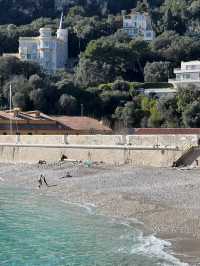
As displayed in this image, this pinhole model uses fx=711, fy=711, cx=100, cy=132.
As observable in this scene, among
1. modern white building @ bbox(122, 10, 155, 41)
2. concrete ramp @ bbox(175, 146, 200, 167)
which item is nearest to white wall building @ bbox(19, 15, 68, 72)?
modern white building @ bbox(122, 10, 155, 41)

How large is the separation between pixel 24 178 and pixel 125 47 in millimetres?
52765

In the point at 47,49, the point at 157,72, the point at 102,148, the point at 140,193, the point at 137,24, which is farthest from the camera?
the point at 137,24

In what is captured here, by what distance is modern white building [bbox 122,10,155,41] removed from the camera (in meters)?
111

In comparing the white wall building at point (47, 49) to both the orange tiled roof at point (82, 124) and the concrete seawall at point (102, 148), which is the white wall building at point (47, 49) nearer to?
the orange tiled roof at point (82, 124)

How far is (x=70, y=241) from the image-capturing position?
61.7ft

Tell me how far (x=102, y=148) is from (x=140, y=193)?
41.9 ft

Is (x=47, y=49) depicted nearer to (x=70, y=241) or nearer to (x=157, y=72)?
(x=157, y=72)

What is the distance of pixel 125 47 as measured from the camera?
282ft

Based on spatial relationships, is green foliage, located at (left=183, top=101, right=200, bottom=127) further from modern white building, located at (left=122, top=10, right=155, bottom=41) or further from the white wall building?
modern white building, located at (left=122, top=10, right=155, bottom=41)

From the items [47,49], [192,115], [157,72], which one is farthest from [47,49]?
[192,115]

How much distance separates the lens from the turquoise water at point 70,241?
16.6 metres

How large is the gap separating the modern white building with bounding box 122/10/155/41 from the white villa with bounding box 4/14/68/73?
45.7 feet

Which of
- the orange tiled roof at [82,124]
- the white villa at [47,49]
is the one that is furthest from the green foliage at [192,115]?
the white villa at [47,49]

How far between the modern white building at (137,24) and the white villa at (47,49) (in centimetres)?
1394
